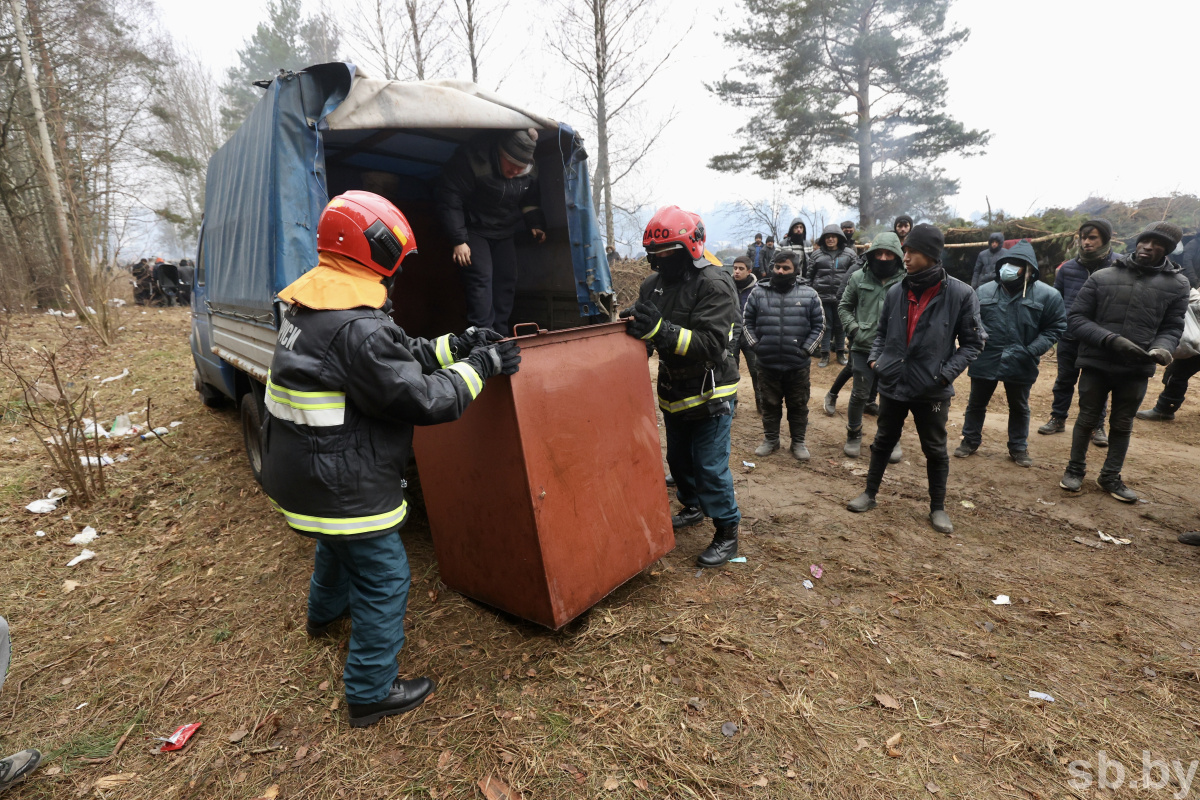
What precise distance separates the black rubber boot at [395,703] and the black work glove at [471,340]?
1327 mm

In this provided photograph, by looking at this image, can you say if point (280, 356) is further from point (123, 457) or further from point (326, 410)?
point (123, 457)

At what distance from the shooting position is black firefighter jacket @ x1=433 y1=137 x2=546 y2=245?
3857 millimetres

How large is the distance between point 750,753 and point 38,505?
502 centimetres

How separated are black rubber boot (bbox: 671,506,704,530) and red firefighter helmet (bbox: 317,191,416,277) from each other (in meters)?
2.42

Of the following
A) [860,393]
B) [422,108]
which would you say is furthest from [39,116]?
[860,393]

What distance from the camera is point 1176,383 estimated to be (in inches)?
233

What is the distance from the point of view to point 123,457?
5047 millimetres

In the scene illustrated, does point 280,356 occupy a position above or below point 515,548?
above

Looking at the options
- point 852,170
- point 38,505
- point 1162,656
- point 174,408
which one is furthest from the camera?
point 852,170

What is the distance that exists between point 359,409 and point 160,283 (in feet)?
62.8

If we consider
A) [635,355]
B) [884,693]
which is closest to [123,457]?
[635,355]

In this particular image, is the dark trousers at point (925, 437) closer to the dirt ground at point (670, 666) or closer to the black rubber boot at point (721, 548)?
the dirt ground at point (670, 666)

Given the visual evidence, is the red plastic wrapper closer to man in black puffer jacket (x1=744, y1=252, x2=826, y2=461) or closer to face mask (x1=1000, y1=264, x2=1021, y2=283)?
man in black puffer jacket (x1=744, y1=252, x2=826, y2=461)

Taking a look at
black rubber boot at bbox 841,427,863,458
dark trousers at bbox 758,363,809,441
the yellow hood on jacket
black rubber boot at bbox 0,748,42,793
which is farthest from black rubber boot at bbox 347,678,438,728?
black rubber boot at bbox 841,427,863,458
